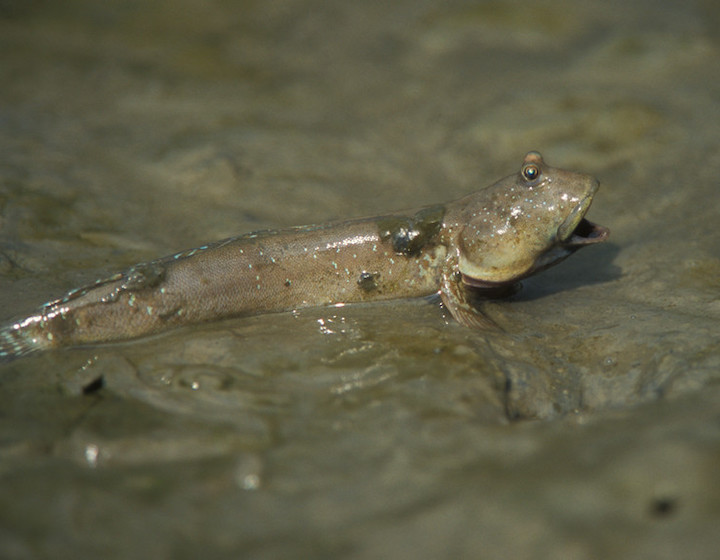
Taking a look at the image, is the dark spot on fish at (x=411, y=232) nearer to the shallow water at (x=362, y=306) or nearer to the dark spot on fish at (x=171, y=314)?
the shallow water at (x=362, y=306)

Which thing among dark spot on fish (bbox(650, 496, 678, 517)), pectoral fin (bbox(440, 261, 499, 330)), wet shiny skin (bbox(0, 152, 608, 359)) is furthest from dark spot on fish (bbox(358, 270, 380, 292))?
dark spot on fish (bbox(650, 496, 678, 517))

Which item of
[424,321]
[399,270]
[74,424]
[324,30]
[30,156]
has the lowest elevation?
[74,424]

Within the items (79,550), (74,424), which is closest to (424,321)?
(74,424)

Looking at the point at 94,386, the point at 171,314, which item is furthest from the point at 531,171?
the point at 94,386

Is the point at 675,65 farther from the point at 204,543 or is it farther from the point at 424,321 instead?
the point at 204,543

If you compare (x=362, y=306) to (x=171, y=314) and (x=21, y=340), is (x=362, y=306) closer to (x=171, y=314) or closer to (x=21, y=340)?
(x=171, y=314)
